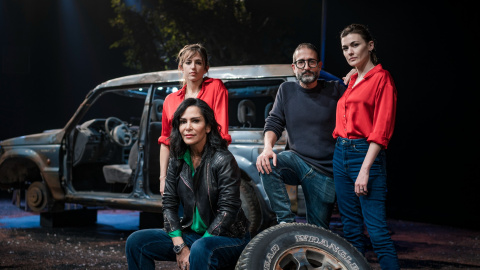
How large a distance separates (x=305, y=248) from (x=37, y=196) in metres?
4.61

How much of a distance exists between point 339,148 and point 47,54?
1345cm

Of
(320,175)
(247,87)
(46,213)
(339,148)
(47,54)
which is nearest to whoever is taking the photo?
(339,148)

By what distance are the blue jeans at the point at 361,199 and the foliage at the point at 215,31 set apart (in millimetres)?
11599

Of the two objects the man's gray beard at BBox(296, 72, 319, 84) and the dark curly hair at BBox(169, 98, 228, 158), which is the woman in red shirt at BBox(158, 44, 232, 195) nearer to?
the dark curly hair at BBox(169, 98, 228, 158)

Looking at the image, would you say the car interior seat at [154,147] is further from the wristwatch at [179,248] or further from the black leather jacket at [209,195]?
the wristwatch at [179,248]

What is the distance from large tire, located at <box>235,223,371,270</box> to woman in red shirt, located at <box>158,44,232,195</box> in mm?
959

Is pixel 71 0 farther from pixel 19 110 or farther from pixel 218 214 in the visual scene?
pixel 218 214

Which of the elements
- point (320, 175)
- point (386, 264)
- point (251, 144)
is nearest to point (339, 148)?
point (320, 175)

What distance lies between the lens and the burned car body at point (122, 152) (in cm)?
483

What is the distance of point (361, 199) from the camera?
Answer: 9.20 ft

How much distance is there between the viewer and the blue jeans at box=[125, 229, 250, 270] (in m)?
2.44

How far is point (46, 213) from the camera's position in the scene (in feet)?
21.4

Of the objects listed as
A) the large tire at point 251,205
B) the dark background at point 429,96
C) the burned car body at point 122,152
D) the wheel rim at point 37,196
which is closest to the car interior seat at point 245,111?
the burned car body at point 122,152

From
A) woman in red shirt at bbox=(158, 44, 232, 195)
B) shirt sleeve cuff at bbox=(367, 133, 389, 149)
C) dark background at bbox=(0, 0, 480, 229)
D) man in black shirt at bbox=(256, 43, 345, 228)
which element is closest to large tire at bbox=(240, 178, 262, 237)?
woman in red shirt at bbox=(158, 44, 232, 195)
